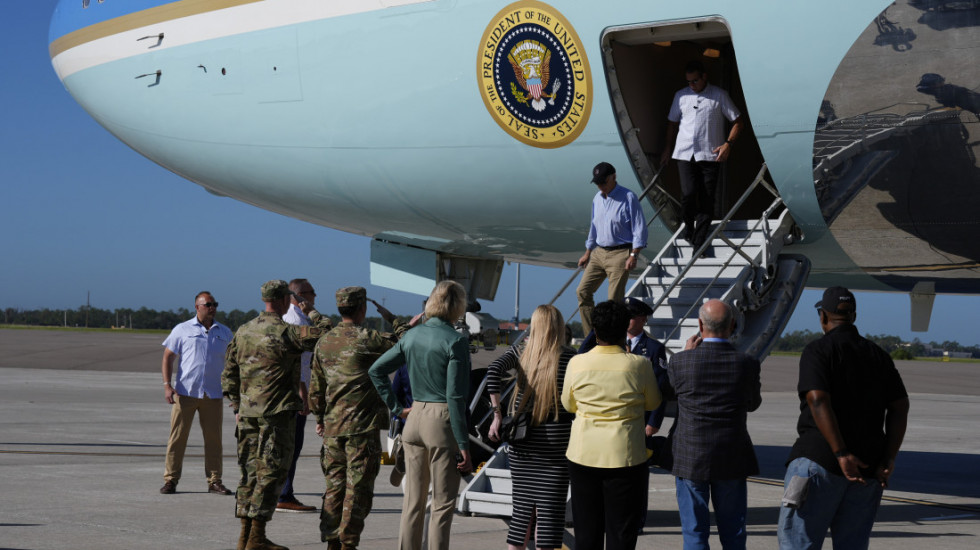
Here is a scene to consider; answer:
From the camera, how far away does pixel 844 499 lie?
16.8 ft

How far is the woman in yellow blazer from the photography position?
5398 mm

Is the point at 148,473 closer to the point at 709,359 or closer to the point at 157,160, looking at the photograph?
the point at 157,160

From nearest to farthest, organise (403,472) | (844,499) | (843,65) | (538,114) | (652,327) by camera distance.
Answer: (844,499) < (403,472) < (843,65) < (652,327) < (538,114)

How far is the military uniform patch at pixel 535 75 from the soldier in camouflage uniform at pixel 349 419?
358cm

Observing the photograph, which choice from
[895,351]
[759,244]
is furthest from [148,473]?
[895,351]

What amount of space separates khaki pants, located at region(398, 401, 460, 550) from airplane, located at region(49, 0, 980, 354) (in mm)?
3129

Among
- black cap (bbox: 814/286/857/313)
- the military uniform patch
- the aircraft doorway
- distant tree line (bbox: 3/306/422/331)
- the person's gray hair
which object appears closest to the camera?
black cap (bbox: 814/286/857/313)

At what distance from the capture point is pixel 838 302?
207 inches

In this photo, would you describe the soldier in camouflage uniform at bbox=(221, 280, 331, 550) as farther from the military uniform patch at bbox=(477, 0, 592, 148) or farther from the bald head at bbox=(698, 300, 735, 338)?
the military uniform patch at bbox=(477, 0, 592, 148)

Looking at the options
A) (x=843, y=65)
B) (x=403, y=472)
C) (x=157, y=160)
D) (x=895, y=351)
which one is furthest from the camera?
(x=895, y=351)

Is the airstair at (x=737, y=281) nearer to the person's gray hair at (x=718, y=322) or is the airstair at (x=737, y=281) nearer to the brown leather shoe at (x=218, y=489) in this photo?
the person's gray hair at (x=718, y=322)

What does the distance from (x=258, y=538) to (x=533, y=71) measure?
485cm

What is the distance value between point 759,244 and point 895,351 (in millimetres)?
58545

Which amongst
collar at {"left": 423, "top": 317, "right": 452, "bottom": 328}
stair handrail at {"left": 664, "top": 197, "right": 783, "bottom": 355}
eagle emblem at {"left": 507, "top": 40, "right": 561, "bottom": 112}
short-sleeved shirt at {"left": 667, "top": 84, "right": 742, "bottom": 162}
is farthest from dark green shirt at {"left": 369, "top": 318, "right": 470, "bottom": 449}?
eagle emblem at {"left": 507, "top": 40, "right": 561, "bottom": 112}
